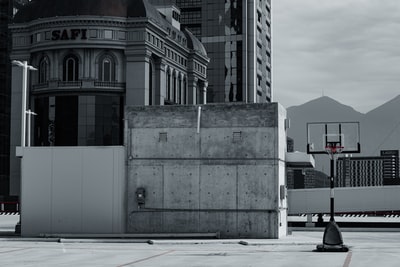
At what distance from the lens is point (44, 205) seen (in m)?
→ 34.4

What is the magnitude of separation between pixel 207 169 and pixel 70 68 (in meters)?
49.6

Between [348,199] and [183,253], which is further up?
[348,199]

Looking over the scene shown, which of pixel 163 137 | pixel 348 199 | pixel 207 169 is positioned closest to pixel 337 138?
pixel 207 169

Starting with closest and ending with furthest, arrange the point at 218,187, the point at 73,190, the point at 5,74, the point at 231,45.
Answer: the point at 218,187 < the point at 73,190 < the point at 5,74 < the point at 231,45

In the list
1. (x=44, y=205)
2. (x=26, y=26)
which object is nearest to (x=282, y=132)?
(x=44, y=205)

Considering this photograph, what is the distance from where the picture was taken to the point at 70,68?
80375mm

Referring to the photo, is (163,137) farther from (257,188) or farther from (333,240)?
(333,240)

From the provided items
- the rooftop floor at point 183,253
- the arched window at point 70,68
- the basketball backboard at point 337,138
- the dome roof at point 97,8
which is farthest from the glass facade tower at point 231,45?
the rooftop floor at point 183,253

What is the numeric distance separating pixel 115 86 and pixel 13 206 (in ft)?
56.0

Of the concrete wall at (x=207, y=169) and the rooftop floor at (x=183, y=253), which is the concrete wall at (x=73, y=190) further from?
the rooftop floor at (x=183, y=253)

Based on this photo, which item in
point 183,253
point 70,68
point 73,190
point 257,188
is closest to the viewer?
point 183,253

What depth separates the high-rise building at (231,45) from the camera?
436 feet

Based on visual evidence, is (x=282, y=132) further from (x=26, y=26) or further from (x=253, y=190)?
(x=26, y=26)

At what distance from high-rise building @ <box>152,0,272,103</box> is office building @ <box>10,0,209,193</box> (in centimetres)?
5070
